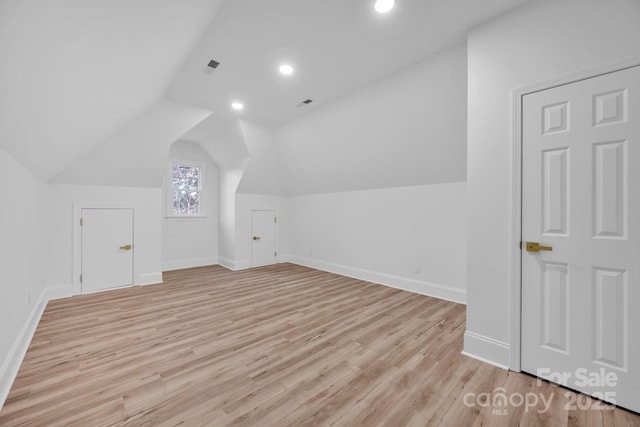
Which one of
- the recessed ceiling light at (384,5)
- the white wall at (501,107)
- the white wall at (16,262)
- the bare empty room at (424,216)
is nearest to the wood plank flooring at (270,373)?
the bare empty room at (424,216)

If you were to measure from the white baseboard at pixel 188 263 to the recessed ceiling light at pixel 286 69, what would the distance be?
15.5ft

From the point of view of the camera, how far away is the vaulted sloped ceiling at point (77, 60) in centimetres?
107

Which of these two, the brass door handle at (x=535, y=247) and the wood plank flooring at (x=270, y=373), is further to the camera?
the brass door handle at (x=535, y=247)

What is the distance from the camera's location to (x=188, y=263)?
19.5 ft

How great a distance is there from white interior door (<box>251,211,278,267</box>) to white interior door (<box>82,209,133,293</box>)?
231 cm

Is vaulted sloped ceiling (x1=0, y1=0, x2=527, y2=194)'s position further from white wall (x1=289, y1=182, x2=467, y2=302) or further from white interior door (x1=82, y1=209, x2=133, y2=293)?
white interior door (x1=82, y1=209, x2=133, y2=293)

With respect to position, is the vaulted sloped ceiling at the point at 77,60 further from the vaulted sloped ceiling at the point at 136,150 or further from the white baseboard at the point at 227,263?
the white baseboard at the point at 227,263

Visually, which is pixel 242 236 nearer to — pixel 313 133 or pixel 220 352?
pixel 313 133

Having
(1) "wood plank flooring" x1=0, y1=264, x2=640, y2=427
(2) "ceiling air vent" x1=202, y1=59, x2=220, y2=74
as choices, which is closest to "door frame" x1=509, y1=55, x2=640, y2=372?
(1) "wood plank flooring" x1=0, y1=264, x2=640, y2=427

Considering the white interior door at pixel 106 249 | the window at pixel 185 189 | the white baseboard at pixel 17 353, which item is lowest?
the white baseboard at pixel 17 353

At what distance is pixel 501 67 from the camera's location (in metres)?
2.12

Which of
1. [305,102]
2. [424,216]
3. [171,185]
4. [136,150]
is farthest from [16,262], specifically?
[424,216]

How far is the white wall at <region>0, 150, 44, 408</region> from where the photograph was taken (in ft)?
6.28

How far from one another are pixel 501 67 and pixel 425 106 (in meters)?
1.09
